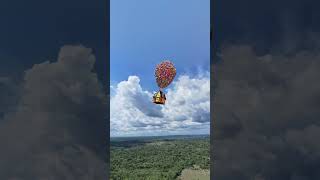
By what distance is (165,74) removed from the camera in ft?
19.3

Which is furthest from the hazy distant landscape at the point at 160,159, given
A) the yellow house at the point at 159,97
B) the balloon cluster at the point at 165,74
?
the balloon cluster at the point at 165,74

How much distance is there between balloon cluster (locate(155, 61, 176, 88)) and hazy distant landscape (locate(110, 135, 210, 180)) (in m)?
0.93

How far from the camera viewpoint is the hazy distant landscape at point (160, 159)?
20.5 ft

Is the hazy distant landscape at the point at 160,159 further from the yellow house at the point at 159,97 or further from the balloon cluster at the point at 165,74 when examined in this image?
the balloon cluster at the point at 165,74

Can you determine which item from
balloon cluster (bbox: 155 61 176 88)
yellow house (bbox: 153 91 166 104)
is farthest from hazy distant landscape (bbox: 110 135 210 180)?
balloon cluster (bbox: 155 61 176 88)

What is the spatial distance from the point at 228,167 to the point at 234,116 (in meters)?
0.62

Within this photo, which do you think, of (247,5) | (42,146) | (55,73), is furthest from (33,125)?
(247,5)

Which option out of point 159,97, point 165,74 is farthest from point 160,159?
point 165,74

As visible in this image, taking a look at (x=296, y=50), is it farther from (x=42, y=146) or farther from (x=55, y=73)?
(x=42, y=146)

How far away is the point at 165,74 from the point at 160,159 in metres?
1.66

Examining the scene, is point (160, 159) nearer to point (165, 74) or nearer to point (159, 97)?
point (159, 97)

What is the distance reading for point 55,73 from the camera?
4.87 metres

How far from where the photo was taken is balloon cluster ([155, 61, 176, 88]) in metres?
5.88

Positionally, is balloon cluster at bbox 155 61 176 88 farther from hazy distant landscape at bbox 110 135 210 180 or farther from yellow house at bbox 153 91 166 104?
hazy distant landscape at bbox 110 135 210 180
